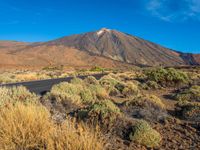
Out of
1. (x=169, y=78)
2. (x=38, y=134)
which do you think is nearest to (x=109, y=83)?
(x=169, y=78)

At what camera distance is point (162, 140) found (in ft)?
18.2

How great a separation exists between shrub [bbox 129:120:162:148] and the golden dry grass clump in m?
→ 1.36

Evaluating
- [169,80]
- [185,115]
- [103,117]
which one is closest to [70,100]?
[103,117]

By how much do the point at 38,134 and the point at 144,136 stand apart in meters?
2.40

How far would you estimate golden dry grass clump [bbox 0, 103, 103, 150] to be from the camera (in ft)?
12.0

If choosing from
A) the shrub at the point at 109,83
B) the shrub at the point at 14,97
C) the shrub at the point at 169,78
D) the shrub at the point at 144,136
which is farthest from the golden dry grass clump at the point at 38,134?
the shrub at the point at 169,78

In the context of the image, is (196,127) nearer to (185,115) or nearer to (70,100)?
(185,115)

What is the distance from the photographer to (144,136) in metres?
5.23

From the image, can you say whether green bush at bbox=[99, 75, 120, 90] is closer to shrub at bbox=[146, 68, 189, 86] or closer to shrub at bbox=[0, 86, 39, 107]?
shrub at bbox=[146, 68, 189, 86]

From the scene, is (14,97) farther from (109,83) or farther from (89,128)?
(109,83)

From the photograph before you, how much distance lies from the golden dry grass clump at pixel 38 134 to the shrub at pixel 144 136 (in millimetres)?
1362

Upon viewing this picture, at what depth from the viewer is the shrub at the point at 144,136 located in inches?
204

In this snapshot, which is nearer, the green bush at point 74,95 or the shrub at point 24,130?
the shrub at point 24,130

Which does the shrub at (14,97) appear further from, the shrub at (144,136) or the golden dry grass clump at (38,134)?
the shrub at (144,136)
